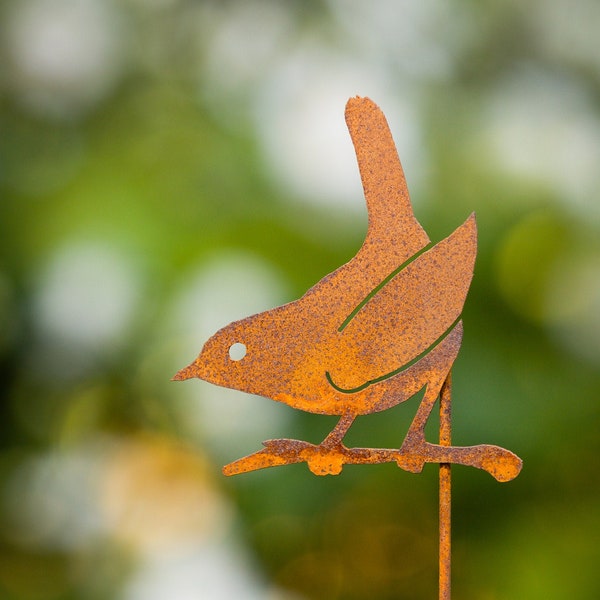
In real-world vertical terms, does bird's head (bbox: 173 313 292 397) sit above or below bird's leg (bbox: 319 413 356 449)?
above

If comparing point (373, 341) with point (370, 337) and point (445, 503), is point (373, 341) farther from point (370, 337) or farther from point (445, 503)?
point (445, 503)

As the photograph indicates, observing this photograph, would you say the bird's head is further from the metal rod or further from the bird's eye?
the metal rod

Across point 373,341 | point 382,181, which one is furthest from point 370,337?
point 382,181

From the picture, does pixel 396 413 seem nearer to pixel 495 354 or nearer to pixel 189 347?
pixel 495 354

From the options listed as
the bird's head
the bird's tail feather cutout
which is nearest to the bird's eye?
the bird's head

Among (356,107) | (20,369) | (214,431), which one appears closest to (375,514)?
(214,431)

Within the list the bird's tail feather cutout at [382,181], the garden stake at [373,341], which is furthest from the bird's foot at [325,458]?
the bird's tail feather cutout at [382,181]

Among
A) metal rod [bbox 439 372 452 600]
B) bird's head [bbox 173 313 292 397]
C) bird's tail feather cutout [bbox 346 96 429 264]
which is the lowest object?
metal rod [bbox 439 372 452 600]

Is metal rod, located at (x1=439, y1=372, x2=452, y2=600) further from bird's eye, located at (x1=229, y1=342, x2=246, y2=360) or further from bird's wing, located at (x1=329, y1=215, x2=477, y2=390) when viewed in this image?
bird's eye, located at (x1=229, y1=342, x2=246, y2=360)
